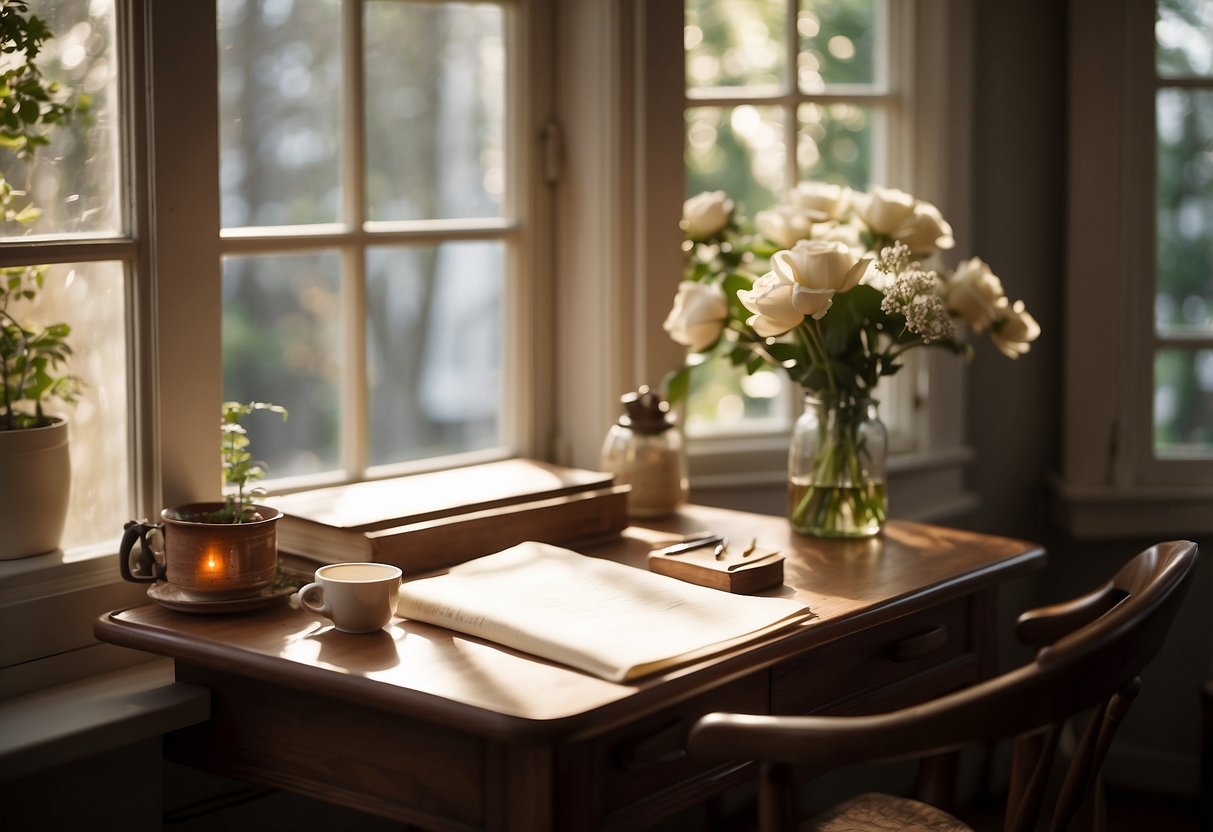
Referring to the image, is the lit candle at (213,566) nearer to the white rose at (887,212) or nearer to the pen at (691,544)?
the pen at (691,544)

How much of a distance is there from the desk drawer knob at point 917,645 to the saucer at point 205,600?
804 mm

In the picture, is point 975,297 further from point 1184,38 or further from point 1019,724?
point 1184,38

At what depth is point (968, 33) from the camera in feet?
8.91

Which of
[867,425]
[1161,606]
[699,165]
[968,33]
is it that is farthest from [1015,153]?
[1161,606]

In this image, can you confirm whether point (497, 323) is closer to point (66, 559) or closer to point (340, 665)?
point (66, 559)

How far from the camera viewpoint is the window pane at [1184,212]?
9.34ft

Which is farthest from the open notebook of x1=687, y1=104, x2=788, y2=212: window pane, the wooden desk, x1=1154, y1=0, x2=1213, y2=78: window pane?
x1=1154, y1=0, x2=1213, y2=78: window pane

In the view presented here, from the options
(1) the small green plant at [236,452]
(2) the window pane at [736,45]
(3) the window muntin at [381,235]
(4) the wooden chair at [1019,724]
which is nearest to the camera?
(4) the wooden chair at [1019,724]

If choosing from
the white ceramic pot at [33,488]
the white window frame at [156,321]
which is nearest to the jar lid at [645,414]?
the white window frame at [156,321]

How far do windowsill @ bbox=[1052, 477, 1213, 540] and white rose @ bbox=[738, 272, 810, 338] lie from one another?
1256mm

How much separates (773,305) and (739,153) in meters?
0.72

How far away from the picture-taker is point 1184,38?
281 centimetres

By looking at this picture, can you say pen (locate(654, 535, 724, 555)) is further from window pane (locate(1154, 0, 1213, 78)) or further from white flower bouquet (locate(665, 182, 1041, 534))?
window pane (locate(1154, 0, 1213, 78))

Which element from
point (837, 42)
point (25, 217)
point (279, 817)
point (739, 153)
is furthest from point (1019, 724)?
point (837, 42)
